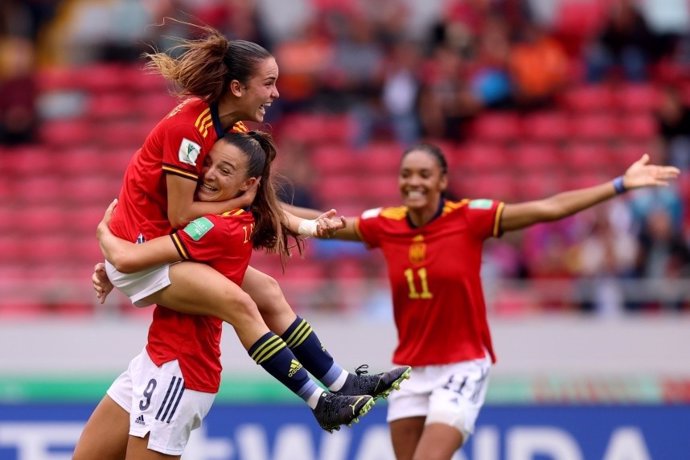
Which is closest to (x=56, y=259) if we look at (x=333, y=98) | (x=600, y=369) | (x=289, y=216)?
(x=333, y=98)

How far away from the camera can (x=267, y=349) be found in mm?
5605

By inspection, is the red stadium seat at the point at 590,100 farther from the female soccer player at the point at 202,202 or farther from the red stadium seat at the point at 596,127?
the female soccer player at the point at 202,202

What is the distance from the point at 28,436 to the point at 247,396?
1.51 meters

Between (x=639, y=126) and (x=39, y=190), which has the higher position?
(x=639, y=126)

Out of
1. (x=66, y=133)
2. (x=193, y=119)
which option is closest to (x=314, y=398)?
(x=193, y=119)

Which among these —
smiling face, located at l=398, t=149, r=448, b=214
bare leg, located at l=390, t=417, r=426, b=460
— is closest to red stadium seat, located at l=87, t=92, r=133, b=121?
smiling face, located at l=398, t=149, r=448, b=214

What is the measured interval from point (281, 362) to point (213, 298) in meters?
0.40

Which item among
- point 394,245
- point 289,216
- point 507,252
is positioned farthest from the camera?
point 507,252

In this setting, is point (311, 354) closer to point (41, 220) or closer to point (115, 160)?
point (41, 220)

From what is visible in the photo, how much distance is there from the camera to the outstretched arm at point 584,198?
672cm

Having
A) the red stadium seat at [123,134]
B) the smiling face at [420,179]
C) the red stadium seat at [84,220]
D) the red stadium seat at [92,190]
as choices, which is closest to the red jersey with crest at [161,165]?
the smiling face at [420,179]

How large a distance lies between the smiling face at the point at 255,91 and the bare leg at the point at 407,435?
2.13 metres

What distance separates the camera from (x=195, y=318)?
19.1 ft

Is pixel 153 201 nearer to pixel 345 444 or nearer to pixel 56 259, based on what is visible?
pixel 345 444
